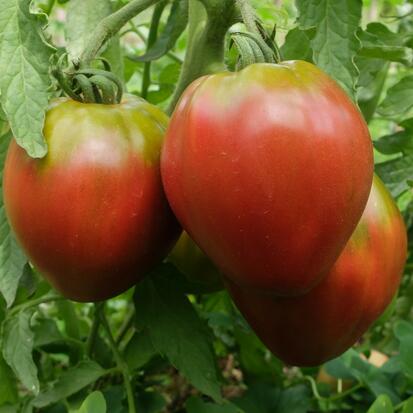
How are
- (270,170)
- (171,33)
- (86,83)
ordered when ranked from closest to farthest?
(270,170) → (86,83) → (171,33)

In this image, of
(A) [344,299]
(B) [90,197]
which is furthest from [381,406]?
(B) [90,197]

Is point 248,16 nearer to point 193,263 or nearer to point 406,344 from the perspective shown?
point 193,263

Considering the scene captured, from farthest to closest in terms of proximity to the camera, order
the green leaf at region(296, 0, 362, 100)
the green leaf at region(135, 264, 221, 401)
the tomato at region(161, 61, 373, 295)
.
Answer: the green leaf at region(135, 264, 221, 401)
the green leaf at region(296, 0, 362, 100)
the tomato at region(161, 61, 373, 295)

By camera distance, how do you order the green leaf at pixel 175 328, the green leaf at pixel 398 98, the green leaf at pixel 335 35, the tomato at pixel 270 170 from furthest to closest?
the green leaf at pixel 398 98 < the green leaf at pixel 175 328 < the green leaf at pixel 335 35 < the tomato at pixel 270 170

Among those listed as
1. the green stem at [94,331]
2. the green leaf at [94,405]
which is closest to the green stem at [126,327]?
the green stem at [94,331]

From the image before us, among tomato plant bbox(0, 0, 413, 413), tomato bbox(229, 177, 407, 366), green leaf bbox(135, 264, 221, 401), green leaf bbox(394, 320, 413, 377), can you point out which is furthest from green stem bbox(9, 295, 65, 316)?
green leaf bbox(394, 320, 413, 377)

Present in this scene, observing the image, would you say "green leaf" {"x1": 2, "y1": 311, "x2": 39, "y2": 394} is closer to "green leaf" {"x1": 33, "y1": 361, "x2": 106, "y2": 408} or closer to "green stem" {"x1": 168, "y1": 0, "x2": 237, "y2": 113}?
"green leaf" {"x1": 33, "y1": 361, "x2": 106, "y2": 408}

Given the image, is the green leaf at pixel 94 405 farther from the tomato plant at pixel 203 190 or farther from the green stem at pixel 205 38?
the green stem at pixel 205 38
